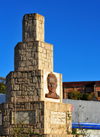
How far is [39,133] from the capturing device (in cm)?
1175

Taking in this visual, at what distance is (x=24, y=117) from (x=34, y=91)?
46.6 inches

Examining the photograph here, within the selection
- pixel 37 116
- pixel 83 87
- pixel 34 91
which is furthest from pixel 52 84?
pixel 83 87

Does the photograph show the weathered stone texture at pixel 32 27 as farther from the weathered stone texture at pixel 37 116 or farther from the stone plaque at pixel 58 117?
the stone plaque at pixel 58 117

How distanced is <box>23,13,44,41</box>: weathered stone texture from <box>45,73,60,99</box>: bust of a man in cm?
188

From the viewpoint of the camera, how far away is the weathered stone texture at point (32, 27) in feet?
43.3

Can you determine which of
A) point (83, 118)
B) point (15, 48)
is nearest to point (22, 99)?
point (15, 48)

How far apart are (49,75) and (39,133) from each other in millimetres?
2636

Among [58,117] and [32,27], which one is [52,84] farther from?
[32,27]

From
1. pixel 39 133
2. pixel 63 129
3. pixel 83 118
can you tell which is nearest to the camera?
pixel 39 133

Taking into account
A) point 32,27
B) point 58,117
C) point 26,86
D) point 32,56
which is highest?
point 32,27

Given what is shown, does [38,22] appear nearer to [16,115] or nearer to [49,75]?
[49,75]

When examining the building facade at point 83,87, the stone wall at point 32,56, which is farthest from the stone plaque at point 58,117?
the building facade at point 83,87

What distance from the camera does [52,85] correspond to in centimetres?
1282

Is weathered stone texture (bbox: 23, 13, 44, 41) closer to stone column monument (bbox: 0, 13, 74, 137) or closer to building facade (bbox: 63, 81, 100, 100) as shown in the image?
stone column monument (bbox: 0, 13, 74, 137)
